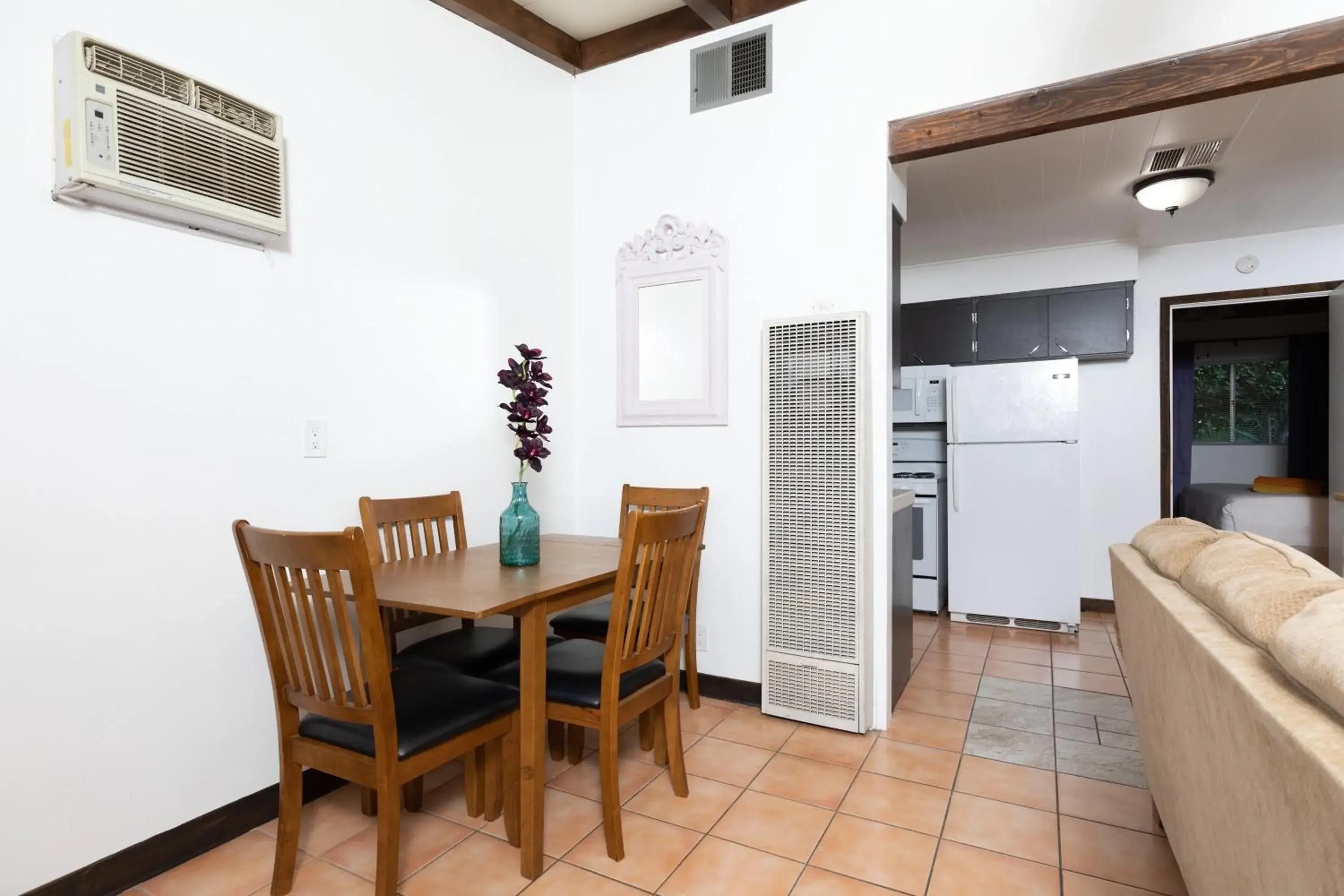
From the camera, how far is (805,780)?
2.43m

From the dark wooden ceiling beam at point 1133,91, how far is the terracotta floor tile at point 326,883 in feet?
9.57

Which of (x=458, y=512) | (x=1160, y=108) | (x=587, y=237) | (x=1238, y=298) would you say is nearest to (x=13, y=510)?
(x=458, y=512)

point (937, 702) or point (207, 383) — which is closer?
point (207, 383)

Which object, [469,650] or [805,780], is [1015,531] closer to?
[805,780]

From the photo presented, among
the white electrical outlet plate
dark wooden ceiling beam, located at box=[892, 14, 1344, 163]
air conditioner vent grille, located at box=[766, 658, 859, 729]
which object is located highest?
dark wooden ceiling beam, located at box=[892, 14, 1344, 163]

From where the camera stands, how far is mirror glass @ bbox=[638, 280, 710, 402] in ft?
10.6

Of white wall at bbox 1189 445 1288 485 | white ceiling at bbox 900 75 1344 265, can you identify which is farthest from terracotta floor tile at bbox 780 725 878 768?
white wall at bbox 1189 445 1288 485

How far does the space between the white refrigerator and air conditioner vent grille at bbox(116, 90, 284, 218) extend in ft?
12.9

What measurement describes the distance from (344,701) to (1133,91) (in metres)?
2.92

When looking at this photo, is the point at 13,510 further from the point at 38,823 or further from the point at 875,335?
the point at 875,335

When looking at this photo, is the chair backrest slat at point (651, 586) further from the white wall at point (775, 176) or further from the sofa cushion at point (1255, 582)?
the sofa cushion at point (1255, 582)

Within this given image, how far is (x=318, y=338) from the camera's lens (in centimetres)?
236

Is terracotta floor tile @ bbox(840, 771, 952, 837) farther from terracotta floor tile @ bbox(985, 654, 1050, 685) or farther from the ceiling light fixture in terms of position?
the ceiling light fixture

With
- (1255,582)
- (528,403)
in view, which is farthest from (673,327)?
(1255,582)
